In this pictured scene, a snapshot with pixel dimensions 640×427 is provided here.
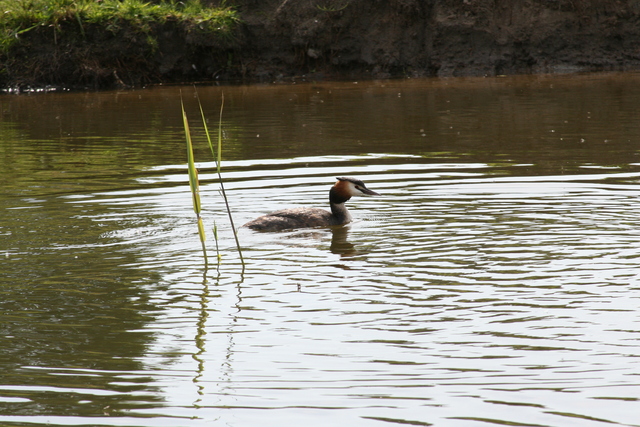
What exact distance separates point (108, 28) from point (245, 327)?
17.4 meters

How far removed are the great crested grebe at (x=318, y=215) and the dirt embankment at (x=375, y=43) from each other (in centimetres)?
1316

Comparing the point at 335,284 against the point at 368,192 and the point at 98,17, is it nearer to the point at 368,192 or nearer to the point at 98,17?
the point at 368,192

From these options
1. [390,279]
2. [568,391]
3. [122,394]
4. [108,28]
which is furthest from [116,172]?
[108,28]

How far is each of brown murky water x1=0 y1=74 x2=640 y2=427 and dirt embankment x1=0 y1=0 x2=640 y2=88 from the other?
7886mm

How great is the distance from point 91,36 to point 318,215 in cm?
1463

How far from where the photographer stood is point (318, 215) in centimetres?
927

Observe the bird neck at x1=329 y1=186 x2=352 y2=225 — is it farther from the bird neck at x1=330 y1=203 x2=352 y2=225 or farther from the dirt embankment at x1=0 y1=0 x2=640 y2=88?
the dirt embankment at x1=0 y1=0 x2=640 y2=88

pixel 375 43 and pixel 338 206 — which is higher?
pixel 375 43

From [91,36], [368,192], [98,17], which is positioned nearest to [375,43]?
[98,17]

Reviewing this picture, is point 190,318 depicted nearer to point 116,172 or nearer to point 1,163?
point 116,172

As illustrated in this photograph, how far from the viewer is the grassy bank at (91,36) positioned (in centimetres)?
2189

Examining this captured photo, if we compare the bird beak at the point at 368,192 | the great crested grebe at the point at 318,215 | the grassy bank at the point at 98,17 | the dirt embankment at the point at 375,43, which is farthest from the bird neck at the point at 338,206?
the grassy bank at the point at 98,17

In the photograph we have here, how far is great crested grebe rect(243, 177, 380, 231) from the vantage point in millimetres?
8859

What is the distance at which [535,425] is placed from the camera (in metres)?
4.19
